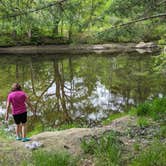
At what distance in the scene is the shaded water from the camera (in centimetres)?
1773

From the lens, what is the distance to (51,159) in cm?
674

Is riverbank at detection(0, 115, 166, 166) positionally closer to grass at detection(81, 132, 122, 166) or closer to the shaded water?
grass at detection(81, 132, 122, 166)

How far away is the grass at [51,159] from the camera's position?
263 inches

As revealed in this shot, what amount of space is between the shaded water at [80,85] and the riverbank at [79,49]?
740 centimetres

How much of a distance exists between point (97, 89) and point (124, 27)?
9966mm

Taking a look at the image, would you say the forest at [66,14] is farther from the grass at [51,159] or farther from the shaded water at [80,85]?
the shaded water at [80,85]

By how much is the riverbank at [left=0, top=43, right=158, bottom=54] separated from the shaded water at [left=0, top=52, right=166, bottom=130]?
7.40 metres

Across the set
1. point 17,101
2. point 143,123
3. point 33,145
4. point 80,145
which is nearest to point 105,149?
point 80,145

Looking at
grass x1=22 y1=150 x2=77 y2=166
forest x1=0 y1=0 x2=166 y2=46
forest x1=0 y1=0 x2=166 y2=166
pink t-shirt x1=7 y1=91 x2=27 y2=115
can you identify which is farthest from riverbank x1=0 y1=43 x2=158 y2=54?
grass x1=22 y1=150 x2=77 y2=166

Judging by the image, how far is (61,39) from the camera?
5512 cm

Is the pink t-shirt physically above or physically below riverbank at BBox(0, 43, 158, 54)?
below

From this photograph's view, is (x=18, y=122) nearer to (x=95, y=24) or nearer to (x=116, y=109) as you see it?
(x=95, y=24)

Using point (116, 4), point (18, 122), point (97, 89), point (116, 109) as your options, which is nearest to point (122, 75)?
point (97, 89)

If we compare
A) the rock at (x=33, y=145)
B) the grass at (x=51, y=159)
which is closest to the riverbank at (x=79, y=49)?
the rock at (x=33, y=145)
